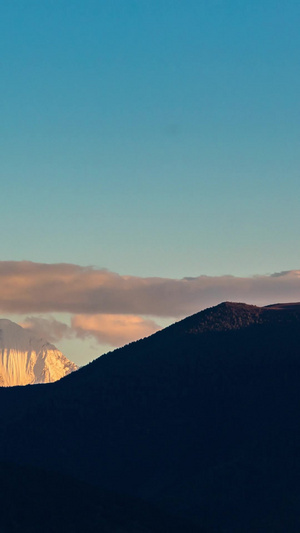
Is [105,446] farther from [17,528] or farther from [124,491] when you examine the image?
[17,528]

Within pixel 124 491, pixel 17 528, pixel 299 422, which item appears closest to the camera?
pixel 17 528

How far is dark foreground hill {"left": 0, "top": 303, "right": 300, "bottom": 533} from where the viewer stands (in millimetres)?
127375

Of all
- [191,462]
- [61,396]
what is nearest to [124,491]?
[191,462]

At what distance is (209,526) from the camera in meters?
126

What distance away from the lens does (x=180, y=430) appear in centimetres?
16100

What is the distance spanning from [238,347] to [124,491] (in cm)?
4708

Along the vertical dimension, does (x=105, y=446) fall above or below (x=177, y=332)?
below

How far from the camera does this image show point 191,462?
5910 inches

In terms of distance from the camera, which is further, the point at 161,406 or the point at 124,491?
the point at 161,406

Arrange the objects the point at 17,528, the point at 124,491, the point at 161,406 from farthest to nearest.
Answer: the point at 161,406
the point at 124,491
the point at 17,528

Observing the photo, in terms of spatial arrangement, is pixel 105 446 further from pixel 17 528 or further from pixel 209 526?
pixel 17 528

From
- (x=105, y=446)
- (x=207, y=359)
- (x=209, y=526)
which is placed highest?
(x=207, y=359)

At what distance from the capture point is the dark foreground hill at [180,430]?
5015 inches

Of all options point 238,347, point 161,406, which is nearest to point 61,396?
point 161,406
